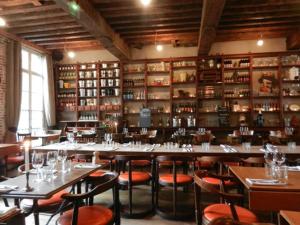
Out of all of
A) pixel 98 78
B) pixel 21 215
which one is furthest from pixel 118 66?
pixel 21 215

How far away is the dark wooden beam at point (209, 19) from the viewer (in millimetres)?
4352

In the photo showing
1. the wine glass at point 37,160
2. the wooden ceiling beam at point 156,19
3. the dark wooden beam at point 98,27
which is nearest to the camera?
the wine glass at point 37,160

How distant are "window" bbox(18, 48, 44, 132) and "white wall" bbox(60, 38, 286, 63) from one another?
1.13 m

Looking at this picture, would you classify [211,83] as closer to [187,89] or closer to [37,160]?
[187,89]

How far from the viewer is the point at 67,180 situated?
2385mm

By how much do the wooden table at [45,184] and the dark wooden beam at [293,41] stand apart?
6676 millimetres

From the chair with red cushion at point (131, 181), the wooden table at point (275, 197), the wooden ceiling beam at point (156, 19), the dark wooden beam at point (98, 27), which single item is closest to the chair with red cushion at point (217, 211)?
the wooden table at point (275, 197)

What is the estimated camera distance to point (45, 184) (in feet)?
7.41

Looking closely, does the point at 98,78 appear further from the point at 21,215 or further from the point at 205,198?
the point at 21,215

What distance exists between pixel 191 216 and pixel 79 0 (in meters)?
3.85

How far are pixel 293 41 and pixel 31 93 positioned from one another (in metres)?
7.78

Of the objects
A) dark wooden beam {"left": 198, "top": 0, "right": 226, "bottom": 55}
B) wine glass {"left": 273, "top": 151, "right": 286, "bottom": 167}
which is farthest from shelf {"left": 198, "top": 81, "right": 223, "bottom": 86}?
wine glass {"left": 273, "top": 151, "right": 286, "bottom": 167}

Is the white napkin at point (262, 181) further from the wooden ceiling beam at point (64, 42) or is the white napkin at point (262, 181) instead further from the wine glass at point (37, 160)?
the wooden ceiling beam at point (64, 42)

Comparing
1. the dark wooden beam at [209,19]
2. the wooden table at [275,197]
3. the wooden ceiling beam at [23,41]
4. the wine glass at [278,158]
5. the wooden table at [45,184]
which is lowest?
the wooden table at [275,197]
